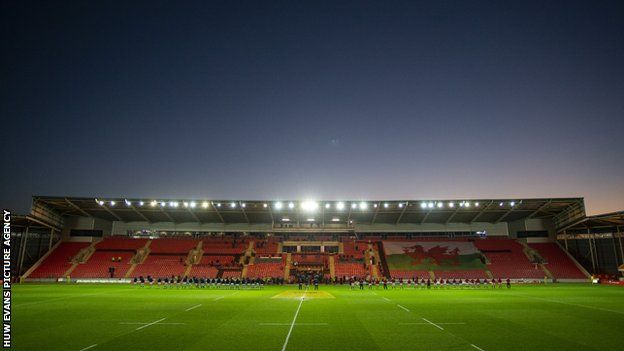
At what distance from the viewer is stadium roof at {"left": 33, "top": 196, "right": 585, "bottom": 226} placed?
57.4m

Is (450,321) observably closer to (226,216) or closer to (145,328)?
(145,328)

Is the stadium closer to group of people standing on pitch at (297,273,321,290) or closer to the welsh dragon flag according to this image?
the welsh dragon flag

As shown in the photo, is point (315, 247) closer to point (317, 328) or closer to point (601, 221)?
point (601, 221)

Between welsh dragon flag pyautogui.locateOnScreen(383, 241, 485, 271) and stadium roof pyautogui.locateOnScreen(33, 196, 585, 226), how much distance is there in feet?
14.8

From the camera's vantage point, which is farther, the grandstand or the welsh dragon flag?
the welsh dragon flag

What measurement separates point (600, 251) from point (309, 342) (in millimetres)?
62041

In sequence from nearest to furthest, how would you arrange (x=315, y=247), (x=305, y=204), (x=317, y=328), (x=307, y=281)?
(x=317, y=328) < (x=307, y=281) < (x=305, y=204) < (x=315, y=247)

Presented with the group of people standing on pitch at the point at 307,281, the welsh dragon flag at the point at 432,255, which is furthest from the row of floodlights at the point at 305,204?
the group of people standing on pitch at the point at 307,281

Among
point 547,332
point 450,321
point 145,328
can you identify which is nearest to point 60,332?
point 145,328

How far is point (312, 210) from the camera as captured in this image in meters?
63.3

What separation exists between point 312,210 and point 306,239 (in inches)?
254

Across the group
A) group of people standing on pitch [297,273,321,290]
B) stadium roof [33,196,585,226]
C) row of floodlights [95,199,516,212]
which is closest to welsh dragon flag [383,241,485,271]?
stadium roof [33,196,585,226]

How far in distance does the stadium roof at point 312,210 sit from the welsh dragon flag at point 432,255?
178 inches

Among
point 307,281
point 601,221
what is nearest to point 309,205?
point 307,281
